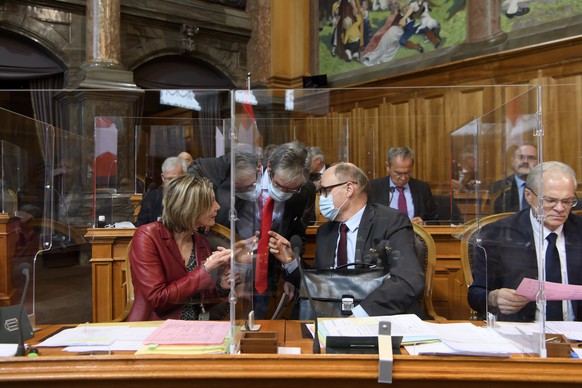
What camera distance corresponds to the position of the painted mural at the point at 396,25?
6.41 metres

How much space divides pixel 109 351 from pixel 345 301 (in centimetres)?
87

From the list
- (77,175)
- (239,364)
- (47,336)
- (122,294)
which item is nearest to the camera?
(239,364)

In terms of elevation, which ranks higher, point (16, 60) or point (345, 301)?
point (16, 60)

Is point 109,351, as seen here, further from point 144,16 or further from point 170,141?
point 144,16

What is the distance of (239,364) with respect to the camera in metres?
1.41

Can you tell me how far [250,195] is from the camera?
1.80 m

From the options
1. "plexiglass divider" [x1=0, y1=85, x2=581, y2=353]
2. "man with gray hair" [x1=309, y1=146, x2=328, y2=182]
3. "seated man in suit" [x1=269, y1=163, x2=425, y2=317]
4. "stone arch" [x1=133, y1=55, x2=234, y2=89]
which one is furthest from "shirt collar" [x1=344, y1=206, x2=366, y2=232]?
"stone arch" [x1=133, y1=55, x2=234, y2=89]

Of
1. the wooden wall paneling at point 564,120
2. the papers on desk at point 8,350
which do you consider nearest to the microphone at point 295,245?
the papers on desk at point 8,350

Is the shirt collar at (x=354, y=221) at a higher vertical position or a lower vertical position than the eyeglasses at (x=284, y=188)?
lower

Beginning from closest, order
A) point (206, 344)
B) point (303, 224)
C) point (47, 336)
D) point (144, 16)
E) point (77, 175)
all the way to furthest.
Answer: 1. point (206, 344)
2. point (47, 336)
3. point (303, 224)
4. point (77, 175)
5. point (144, 16)

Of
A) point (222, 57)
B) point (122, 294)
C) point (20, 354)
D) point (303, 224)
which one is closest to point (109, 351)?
point (20, 354)

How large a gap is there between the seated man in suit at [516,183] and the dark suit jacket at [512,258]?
0.04 m

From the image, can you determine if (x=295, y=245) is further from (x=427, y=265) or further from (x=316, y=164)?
(x=427, y=265)

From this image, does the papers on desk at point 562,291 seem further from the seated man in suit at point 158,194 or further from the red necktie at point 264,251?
the seated man in suit at point 158,194
